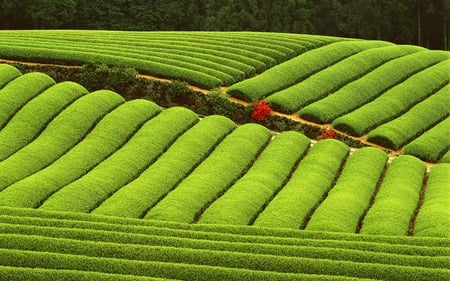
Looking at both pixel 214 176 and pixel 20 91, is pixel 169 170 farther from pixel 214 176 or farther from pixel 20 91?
pixel 20 91

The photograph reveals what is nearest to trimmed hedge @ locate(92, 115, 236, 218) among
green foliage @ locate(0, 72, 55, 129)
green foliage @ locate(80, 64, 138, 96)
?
green foliage @ locate(80, 64, 138, 96)

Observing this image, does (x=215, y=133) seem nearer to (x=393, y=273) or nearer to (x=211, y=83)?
(x=211, y=83)

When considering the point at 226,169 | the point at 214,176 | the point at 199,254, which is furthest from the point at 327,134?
the point at 199,254

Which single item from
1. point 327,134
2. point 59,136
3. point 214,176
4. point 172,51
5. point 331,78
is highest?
point 59,136

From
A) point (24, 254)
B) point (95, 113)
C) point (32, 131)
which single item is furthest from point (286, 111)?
point (24, 254)

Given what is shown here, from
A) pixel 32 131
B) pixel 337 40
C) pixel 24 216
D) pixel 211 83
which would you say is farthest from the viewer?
pixel 337 40

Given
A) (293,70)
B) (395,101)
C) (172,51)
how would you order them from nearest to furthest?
(395,101), (293,70), (172,51)

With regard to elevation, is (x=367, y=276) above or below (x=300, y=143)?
above
